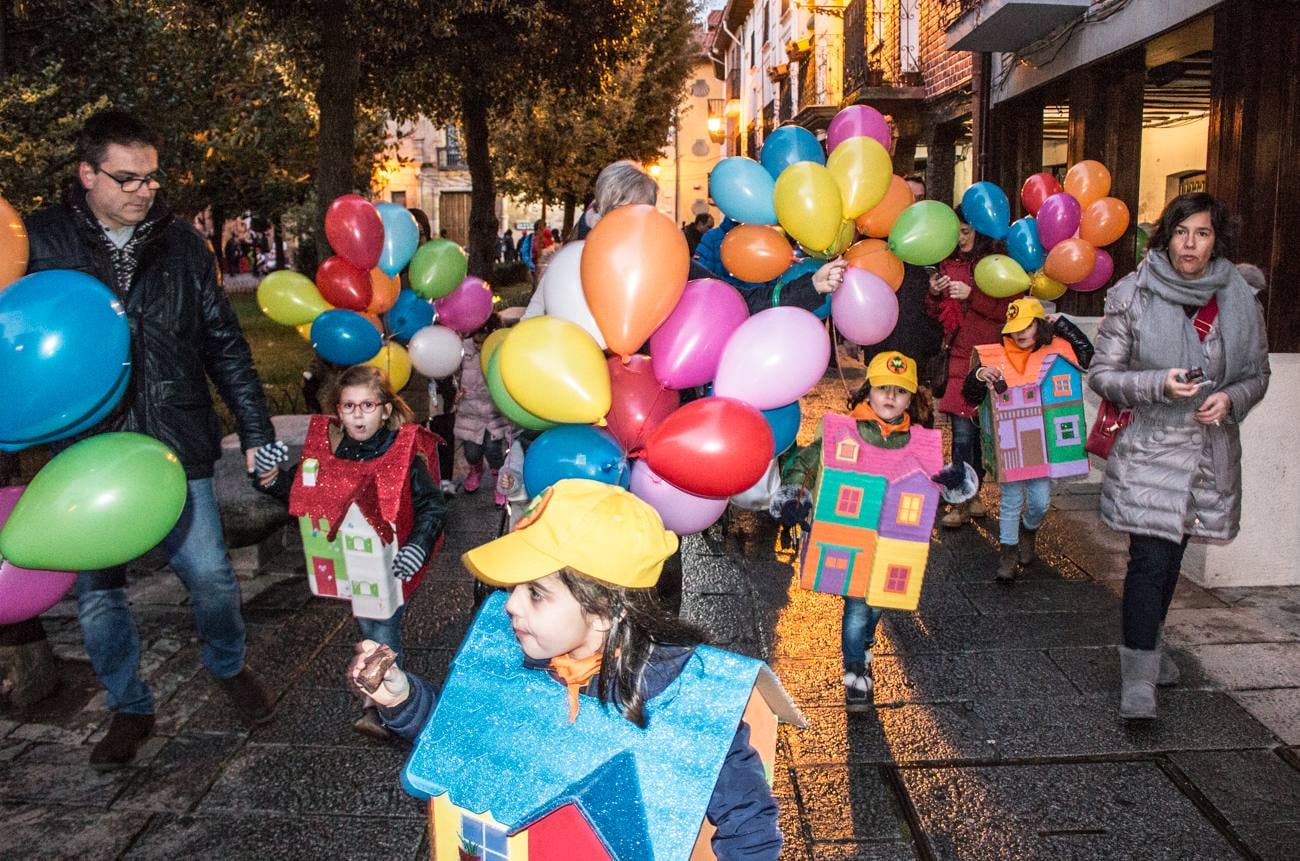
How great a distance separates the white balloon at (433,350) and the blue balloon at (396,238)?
44 cm

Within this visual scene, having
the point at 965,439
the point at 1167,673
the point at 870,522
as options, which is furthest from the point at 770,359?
the point at 965,439

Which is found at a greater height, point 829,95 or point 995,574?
point 829,95

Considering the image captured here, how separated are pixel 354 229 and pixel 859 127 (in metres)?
2.19

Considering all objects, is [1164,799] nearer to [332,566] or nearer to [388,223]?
[332,566]

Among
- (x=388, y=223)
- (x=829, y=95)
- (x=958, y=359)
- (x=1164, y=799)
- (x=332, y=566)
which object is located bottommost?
(x=1164, y=799)

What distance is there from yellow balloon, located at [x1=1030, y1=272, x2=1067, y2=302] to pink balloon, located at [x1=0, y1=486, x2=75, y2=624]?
174 inches

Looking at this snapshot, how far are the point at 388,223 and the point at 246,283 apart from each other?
29.0m

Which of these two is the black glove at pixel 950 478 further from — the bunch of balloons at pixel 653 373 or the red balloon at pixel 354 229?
the red balloon at pixel 354 229

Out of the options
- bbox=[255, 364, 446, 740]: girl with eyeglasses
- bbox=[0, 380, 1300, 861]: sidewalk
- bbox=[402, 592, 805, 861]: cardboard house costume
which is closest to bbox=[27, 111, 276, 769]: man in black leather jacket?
bbox=[255, 364, 446, 740]: girl with eyeglasses

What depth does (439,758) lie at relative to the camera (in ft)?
5.90

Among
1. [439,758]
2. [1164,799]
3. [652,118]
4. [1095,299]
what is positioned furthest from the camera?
[652,118]

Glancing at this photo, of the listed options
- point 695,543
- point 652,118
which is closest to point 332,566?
point 695,543

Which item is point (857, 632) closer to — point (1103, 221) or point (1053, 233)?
point (1053, 233)

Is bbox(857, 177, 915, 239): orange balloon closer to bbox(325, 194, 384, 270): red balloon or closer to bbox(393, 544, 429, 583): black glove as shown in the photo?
bbox(393, 544, 429, 583): black glove
